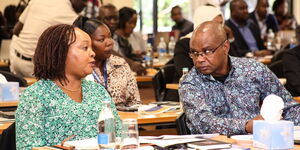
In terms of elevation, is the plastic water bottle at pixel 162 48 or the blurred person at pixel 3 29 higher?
the blurred person at pixel 3 29

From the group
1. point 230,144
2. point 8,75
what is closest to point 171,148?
point 230,144

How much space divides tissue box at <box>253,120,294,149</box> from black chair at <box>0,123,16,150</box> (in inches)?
48.0

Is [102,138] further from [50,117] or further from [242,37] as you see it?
[242,37]

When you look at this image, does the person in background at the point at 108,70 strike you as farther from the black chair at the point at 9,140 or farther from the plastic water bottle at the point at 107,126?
the plastic water bottle at the point at 107,126

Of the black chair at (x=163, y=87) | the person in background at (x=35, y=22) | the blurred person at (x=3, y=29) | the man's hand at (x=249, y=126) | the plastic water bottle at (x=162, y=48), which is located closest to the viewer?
the man's hand at (x=249, y=126)

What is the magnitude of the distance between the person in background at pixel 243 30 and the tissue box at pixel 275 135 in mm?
7687

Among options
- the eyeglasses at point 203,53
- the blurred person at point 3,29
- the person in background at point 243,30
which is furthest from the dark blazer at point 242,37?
the eyeglasses at point 203,53

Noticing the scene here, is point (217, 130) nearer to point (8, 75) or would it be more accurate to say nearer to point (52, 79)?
point (52, 79)

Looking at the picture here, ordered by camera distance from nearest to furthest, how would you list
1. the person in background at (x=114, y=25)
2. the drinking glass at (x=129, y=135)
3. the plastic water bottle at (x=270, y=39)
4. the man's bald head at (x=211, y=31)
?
the drinking glass at (x=129, y=135) < the man's bald head at (x=211, y=31) < the person in background at (x=114, y=25) < the plastic water bottle at (x=270, y=39)

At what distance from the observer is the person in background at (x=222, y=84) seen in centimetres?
390

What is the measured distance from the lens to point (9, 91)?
524 cm

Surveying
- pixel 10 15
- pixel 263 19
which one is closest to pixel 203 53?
pixel 10 15

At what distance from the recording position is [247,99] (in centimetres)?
398

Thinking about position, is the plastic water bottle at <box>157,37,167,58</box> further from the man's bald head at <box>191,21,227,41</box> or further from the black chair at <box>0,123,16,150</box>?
the black chair at <box>0,123,16,150</box>
